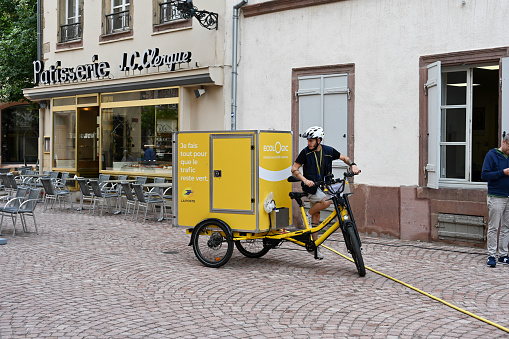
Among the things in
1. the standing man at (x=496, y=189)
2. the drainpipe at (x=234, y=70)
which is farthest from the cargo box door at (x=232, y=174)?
the drainpipe at (x=234, y=70)

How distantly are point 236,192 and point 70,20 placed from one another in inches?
487

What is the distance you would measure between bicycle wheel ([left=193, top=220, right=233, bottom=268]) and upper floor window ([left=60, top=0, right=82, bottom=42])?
37.3 feet

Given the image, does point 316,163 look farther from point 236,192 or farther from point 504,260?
point 504,260

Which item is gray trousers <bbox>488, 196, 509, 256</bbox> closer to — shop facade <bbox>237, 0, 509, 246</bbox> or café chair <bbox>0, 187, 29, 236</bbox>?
shop facade <bbox>237, 0, 509, 246</bbox>

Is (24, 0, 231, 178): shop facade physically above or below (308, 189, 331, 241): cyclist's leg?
above

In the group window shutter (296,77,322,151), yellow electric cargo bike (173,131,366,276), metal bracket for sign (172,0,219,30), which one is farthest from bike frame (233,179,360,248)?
metal bracket for sign (172,0,219,30)

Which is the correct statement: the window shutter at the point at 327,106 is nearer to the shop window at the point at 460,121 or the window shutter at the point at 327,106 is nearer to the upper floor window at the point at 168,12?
the shop window at the point at 460,121

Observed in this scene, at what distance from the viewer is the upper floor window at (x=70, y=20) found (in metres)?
17.8

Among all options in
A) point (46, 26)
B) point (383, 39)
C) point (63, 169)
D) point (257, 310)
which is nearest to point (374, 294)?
point (257, 310)

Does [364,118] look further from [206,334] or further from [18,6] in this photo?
[18,6]

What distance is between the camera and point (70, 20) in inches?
714

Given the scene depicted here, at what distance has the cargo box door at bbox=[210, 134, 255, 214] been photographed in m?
7.93

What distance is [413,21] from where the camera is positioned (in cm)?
1023

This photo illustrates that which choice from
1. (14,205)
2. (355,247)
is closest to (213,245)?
(355,247)
